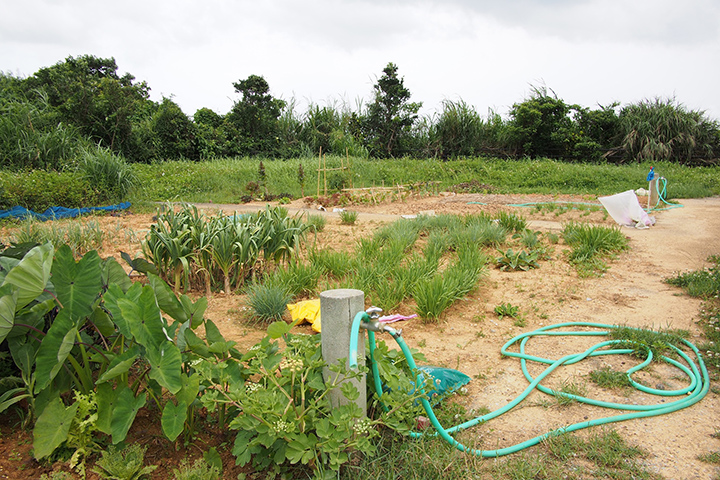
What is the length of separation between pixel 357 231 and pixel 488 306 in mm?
2595

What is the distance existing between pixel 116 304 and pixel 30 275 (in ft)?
0.92

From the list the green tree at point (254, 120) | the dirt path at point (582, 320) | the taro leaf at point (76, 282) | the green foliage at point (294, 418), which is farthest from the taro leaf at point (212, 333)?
the green tree at point (254, 120)

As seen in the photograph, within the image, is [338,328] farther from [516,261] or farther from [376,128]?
[376,128]

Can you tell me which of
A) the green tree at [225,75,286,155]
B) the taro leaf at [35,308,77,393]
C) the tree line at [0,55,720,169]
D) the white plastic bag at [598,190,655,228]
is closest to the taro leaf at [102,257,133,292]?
the taro leaf at [35,308,77,393]

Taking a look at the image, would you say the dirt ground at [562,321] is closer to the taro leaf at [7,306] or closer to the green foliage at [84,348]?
the green foliage at [84,348]

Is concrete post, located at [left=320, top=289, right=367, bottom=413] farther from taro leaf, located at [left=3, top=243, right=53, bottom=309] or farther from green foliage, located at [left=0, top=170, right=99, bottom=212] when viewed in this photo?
green foliage, located at [left=0, top=170, right=99, bottom=212]

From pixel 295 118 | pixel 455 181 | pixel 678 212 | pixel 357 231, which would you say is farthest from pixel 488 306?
pixel 295 118

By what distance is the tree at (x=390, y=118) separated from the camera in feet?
54.4

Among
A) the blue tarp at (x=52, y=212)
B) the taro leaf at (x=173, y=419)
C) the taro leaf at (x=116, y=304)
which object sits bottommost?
the blue tarp at (x=52, y=212)

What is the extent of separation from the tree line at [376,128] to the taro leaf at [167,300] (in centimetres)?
1170

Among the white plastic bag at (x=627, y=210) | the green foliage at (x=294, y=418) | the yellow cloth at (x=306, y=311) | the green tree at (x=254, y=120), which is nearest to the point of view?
the green foliage at (x=294, y=418)

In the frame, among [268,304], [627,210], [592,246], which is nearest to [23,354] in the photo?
[268,304]

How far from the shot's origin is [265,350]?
1667mm

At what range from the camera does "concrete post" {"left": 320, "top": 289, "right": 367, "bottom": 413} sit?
157cm
